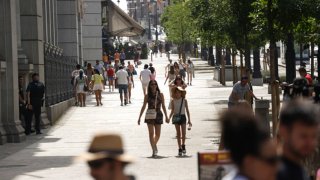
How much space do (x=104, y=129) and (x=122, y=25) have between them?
30.9m

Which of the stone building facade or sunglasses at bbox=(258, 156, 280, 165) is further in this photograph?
the stone building facade

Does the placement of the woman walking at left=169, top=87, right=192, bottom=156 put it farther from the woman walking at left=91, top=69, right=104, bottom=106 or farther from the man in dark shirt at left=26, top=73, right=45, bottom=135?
the woman walking at left=91, top=69, right=104, bottom=106

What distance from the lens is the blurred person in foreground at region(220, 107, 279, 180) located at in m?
4.53

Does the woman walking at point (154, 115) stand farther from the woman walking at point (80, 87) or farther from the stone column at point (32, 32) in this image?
the woman walking at point (80, 87)

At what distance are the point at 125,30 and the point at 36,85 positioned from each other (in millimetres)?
30976

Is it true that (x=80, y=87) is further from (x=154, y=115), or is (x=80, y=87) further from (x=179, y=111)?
(x=179, y=111)

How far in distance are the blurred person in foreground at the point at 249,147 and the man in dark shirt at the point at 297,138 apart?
430mm

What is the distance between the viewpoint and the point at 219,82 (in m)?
53.9

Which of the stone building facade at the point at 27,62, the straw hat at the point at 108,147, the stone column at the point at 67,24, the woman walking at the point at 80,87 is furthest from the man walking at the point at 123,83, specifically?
the straw hat at the point at 108,147

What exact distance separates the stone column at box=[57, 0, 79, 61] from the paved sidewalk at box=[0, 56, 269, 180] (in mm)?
6119

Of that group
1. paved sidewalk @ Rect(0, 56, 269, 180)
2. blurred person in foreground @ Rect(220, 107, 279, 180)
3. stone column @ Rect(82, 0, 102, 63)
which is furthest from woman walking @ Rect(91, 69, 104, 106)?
blurred person in foreground @ Rect(220, 107, 279, 180)

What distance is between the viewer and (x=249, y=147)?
4516 millimetres

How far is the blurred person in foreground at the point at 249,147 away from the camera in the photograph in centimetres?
453

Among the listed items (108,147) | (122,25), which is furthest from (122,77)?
(108,147)
